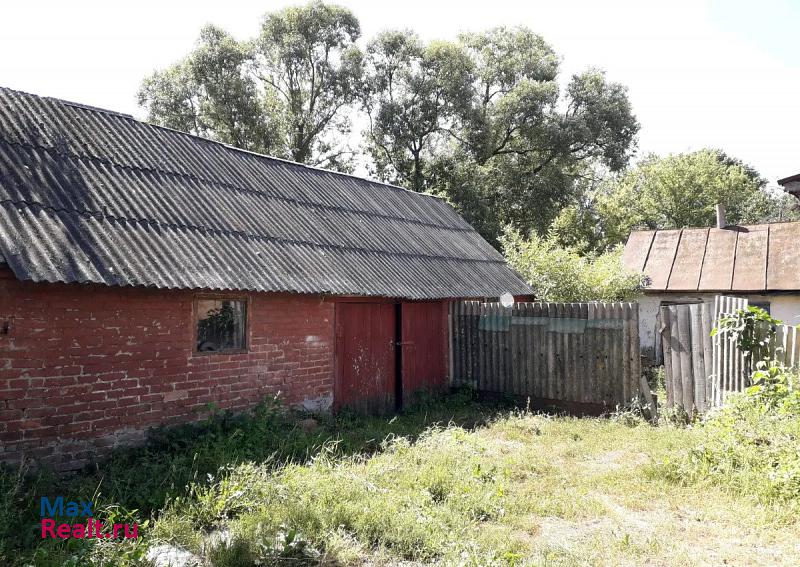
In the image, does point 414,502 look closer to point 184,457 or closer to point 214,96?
point 184,457

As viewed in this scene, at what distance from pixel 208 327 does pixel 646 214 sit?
3093 centimetres

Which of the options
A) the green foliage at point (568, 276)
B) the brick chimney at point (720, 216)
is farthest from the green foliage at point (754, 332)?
the brick chimney at point (720, 216)

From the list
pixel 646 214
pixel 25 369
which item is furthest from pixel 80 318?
pixel 646 214

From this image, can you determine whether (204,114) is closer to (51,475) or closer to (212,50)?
(212,50)

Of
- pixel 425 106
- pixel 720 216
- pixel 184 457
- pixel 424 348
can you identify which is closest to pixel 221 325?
pixel 184 457

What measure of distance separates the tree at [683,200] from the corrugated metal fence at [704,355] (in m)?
23.3

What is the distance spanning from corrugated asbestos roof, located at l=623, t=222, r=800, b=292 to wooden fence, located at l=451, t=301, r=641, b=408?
7.27m

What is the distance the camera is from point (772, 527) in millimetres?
4832

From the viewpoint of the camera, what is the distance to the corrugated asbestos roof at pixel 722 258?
1466 cm

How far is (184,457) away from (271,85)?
25840mm

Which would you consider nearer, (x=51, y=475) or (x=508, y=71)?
(x=51, y=475)

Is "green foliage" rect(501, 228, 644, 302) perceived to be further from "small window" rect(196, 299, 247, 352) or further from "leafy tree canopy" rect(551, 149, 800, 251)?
"leafy tree canopy" rect(551, 149, 800, 251)

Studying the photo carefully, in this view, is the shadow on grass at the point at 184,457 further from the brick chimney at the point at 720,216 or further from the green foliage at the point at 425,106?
the green foliage at the point at 425,106

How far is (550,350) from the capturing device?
Answer: 10148 mm
